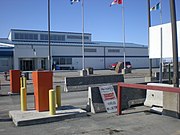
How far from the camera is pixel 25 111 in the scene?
926 centimetres

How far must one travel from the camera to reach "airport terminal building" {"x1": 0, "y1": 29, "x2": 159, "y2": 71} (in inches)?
2126

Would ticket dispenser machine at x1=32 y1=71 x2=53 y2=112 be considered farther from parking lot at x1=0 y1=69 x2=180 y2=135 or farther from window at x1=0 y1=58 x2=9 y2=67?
window at x1=0 y1=58 x2=9 y2=67

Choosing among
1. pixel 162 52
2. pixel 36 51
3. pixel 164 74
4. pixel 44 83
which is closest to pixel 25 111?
pixel 44 83

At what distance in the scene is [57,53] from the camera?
191 feet

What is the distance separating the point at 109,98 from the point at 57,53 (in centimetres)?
4923

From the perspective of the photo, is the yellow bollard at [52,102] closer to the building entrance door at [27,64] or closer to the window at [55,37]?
the building entrance door at [27,64]

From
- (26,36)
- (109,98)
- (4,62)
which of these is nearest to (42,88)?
(109,98)

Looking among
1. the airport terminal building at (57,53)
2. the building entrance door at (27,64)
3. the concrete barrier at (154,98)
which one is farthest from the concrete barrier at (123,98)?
the building entrance door at (27,64)

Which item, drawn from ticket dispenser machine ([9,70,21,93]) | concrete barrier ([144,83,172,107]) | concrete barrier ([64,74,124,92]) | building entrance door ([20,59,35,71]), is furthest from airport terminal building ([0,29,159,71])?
concrete barrier ([144,83,172,107])

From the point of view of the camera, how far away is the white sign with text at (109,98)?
9666mm

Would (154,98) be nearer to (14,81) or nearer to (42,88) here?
(42,88)

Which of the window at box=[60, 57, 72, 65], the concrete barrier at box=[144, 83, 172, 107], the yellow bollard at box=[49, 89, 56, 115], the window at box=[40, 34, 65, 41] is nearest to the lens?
the yellow bollard at box=[49, 89, 56, 115]

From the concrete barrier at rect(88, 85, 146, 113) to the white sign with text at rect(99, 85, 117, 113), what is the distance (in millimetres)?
140

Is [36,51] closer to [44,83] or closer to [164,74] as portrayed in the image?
[164,74]
